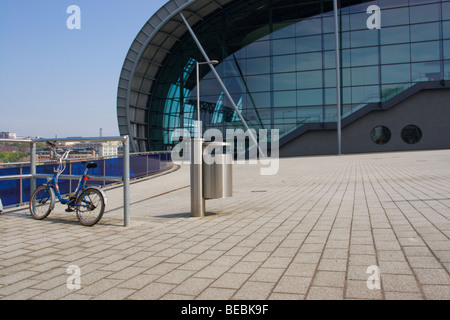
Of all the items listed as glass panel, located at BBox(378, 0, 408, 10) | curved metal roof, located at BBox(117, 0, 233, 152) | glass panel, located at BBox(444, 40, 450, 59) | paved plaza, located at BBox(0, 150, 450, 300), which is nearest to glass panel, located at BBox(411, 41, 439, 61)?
glass panel, located at BBox(444, 40, 450, 59)

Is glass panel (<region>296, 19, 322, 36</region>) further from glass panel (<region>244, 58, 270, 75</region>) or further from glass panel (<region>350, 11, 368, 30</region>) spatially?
glass panel (<region>244, 58, 270, 75</region>)

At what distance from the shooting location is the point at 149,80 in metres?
42.3

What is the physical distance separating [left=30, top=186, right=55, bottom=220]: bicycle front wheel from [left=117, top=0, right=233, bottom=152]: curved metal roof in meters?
31.8

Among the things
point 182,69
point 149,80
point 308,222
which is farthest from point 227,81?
point 308,222

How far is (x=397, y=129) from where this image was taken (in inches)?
1278

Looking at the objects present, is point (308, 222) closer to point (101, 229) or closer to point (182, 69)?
point (101, 229)

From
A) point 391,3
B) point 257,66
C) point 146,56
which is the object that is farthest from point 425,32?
point 146,56

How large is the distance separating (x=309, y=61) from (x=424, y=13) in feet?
32.7

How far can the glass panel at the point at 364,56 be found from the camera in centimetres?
3449

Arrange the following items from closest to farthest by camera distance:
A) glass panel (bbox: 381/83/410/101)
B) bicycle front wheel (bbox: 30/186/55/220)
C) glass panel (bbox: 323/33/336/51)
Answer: bicycle front wheel (bbox: 30/186/55/220), glass panel (bbox: 381/83/410/101), glass panel (bbox: 323/33/336/51)

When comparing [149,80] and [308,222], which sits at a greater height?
[149,80]

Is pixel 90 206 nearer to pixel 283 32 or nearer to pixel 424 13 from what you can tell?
pixel 283 32

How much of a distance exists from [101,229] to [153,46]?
35748 millimetres

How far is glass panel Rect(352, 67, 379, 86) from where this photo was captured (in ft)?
112
